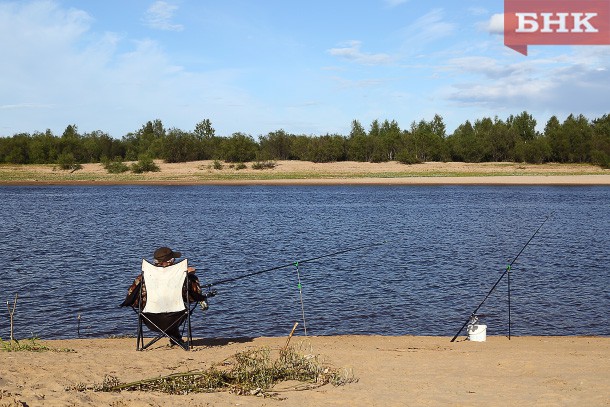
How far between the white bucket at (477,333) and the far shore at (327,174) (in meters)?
71.8

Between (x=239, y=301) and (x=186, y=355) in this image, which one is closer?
(x=186, y=355)

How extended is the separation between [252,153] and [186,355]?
9577cm

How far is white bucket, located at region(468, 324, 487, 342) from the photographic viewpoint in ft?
40.8

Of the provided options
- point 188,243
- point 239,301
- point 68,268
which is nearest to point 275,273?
point 239,301

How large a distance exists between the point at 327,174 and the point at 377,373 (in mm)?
86702

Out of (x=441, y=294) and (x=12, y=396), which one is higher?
(x=12, y=396)

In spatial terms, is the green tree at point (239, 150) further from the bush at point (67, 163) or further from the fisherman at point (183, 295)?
the fisherman at point (183, 295)

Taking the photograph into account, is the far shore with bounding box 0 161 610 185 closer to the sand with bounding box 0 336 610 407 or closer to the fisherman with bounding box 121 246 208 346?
the sand with bounding box 0 336 610 407

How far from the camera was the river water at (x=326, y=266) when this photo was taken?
14648 millimetres

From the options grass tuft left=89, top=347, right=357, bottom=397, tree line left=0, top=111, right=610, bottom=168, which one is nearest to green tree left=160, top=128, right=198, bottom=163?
tree line left=0, top=111, right=610, bottom=168

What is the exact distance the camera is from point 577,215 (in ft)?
140

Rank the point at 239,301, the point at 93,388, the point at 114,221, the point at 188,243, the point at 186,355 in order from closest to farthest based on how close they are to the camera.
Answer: the point at 93,388 < the point at 186,355 < the point at 239,301 < the point at 188,243 < the point at 114,221

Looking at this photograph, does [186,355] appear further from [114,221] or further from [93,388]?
[114,221]

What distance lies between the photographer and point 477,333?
40.8 feet
